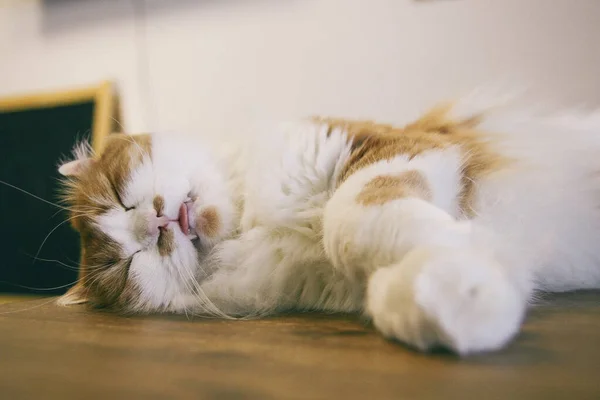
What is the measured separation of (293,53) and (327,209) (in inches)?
42.6

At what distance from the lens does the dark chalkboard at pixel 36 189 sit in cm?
198

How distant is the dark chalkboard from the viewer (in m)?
1.98

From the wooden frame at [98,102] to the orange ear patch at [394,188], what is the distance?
1433mm

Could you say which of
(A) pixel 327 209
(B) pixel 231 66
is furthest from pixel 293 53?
(A) pixel 327 209

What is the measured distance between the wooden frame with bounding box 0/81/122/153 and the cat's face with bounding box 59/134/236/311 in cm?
82

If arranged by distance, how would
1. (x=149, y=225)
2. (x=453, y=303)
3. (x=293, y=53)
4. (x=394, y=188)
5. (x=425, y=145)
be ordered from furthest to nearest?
(x=293, y=53) < (x=149, y=225) < (x=425, y=145) < (x=394, y=188) < (x=453, y=303)

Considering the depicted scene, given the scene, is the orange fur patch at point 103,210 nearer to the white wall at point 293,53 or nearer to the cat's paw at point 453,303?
the white wall at point 293,53

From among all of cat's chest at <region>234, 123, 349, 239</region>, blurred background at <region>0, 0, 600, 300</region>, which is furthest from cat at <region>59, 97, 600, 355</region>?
blurred background at <region>0, 0, 600, 300</region>

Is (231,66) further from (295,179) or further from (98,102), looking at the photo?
(295,179)

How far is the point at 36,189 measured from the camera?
2.08 m

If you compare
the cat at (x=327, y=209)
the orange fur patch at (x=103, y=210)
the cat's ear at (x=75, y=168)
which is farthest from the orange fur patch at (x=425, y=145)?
the cat's ear at (x=75, y=168)

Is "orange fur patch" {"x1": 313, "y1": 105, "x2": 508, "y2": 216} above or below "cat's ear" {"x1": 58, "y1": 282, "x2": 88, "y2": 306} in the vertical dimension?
above

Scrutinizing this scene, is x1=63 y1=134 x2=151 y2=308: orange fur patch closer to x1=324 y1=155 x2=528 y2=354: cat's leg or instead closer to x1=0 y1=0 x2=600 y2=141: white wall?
→ x1=0 y1=0 x2=600 y2=141: white wall

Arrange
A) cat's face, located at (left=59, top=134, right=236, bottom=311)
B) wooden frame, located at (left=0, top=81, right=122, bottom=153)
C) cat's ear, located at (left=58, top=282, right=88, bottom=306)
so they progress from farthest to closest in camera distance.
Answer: wooden frame, located at (left=0, top=81, right=122, bottom=153) < cat's ear, located at (left=58, top=282, right=88, bottom=306) < cat's face, located at (left=59, top=134, right=236, bottom=311)
